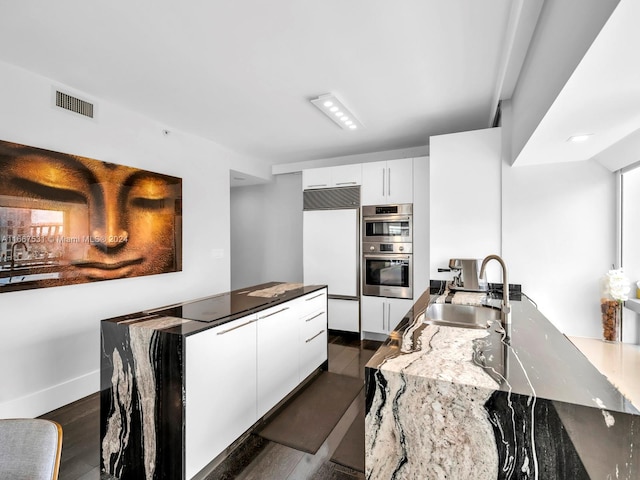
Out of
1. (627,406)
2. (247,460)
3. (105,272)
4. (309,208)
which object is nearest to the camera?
(627,406)

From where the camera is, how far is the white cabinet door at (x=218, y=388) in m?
1.59

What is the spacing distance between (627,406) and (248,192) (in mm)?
5298

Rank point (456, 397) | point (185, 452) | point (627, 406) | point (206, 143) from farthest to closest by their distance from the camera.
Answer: point (206, 143) → point (185, 452) → point (456, 397) → point (627, 406)

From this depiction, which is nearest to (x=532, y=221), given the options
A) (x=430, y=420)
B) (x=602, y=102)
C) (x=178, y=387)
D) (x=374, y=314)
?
(x=602, y=102)

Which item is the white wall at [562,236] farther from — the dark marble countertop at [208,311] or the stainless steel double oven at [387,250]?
the dark marble countertop at [208,311]

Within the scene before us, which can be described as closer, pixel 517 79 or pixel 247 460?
pixel 247 460

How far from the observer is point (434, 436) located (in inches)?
39.7

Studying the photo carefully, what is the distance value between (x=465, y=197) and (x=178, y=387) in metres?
2.68

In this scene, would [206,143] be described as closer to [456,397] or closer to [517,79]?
[517,79]

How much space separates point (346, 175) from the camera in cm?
420

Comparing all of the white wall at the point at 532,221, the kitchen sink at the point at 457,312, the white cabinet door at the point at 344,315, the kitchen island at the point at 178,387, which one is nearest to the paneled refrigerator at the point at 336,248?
the white cabinet door at the point at 344,315

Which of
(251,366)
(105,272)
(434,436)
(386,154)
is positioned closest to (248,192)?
(386,154)

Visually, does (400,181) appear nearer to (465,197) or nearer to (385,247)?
(385,247)

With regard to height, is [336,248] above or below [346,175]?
below
